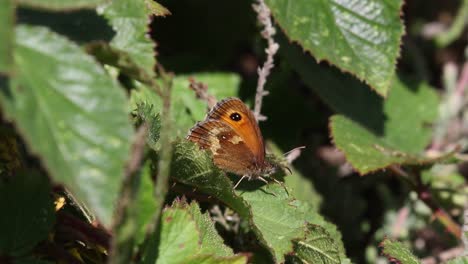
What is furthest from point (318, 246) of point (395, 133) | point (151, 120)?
point (395, 133)

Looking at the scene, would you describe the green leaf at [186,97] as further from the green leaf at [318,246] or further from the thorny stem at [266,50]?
the green leaf at [318,246]

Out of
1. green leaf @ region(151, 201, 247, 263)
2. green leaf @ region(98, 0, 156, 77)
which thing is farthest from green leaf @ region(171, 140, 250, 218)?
green leaf @ region(98, 0, 156, 77)

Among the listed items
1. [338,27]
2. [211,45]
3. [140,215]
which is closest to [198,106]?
[338,27]

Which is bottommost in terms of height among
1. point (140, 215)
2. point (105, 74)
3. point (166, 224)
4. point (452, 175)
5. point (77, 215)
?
point (452, 175)

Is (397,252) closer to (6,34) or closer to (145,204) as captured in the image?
(145,204)

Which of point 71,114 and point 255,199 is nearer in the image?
point 71,114

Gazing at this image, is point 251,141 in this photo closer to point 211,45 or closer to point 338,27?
point 338,27

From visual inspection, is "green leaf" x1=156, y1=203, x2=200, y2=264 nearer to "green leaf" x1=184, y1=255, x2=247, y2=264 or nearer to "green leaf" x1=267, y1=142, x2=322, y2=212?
"green leaf" x1=184, y1=255, x2=247, y2=264
